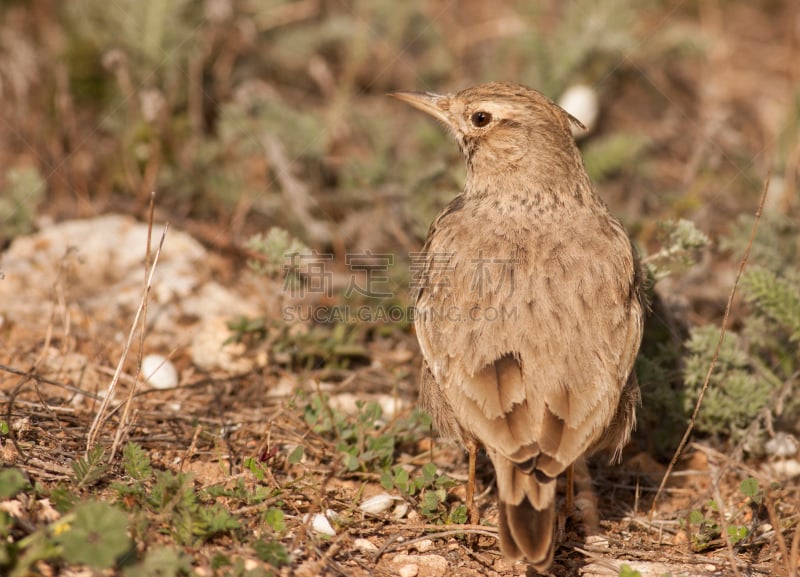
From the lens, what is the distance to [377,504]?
4.33 m

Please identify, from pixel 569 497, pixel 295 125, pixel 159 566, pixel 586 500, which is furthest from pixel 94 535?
pixel 295 125

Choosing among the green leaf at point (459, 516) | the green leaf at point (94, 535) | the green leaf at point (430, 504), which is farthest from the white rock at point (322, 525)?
the green leaf at point (94, 535)

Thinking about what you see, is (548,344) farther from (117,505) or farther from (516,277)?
(117,505)

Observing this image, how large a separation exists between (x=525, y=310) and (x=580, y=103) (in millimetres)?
3546

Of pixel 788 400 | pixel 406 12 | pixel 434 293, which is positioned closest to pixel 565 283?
pixel 434 293

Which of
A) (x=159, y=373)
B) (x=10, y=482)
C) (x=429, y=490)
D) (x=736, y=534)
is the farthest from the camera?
(x=159, y=373)

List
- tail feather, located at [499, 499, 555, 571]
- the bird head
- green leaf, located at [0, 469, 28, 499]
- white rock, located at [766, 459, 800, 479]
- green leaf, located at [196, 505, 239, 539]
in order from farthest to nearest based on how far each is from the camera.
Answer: white rock, located at [766, 459, 800, 479], the bird head, green leaf, located at [196, 505, 239, 539], tail feather, located at [499, 499, 555, 571], green leaf, located at [0, 469, 28, 499]

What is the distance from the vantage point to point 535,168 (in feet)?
15.3

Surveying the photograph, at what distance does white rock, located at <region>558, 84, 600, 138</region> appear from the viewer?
23.4 feet

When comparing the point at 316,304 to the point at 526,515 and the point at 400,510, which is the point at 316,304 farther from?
the point at 526,515

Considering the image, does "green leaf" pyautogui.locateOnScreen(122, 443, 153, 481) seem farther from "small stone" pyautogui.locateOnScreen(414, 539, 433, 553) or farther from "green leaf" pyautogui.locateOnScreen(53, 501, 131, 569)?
"small stone" pyautogui.locateOnScreen(414, 539, 433, 553)

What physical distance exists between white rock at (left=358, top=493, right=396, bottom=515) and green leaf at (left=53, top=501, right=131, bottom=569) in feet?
4.29

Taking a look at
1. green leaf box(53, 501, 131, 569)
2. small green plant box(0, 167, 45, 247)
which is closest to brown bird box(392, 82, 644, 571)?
green leaf box(53, 501, 131, 569)

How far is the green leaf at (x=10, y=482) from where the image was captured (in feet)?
10.7
